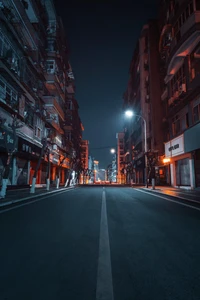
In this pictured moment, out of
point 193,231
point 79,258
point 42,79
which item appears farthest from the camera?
point 42,79

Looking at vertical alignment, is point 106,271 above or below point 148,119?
below

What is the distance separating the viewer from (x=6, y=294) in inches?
90.0

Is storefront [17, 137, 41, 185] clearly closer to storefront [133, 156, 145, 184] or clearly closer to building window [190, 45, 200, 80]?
building window [190, 45, 200, 80]

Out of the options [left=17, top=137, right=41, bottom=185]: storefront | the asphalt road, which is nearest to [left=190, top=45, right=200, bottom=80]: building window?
[left=17, top=137, right=41, bottom=185]: storefront

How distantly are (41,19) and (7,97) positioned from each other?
1818 cm

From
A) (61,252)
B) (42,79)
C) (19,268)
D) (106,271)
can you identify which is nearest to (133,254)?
(106,271)

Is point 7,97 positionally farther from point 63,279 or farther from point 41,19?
point 63,279

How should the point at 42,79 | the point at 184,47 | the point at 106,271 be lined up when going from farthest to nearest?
the point at 42,79
the point at 184,47
the point at 106,271

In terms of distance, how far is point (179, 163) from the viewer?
90.6 feet

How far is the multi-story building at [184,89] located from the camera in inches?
855

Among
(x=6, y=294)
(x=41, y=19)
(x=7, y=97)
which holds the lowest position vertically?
(x=6, y=294)

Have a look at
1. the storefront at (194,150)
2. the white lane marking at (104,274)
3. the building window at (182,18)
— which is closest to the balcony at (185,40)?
→ the building window at (182,18)

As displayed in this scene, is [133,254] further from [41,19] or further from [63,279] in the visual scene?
[41,19]

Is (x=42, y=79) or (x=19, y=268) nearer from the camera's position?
(x=19, y=268)
